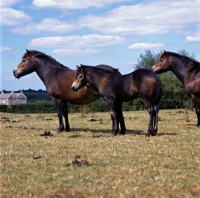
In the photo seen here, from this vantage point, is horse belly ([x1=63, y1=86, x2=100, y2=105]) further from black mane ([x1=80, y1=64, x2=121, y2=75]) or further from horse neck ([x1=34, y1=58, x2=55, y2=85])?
horse neck ([x1=34, y1=58, x2=55, y2=85])

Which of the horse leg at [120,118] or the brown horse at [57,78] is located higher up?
the brown horse at [57,78]

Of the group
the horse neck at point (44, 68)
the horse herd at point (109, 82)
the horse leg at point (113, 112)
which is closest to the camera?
the horse herd at point (109, 82)

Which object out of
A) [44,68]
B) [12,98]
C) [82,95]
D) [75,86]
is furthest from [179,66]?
[12,98]

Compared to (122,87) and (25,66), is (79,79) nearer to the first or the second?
(122,87)

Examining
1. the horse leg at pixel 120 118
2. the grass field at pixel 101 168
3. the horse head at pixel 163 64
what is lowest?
the grass field at pixel 101 168

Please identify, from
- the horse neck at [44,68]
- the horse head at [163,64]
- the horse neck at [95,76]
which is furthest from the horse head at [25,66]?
the horse head at [163,64]

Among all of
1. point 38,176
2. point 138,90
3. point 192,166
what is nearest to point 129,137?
point 138,90

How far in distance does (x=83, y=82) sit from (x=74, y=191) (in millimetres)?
7078

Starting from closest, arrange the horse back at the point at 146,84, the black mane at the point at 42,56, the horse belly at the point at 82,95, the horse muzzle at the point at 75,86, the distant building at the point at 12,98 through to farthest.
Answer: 1. the horse back at the point at 146,84
2. the horse muzzle at the point at 75,86
3. the horse belly at the point at 82,95
4. the black mane at the point at 42,56
5. the distant building at the point at 12,98

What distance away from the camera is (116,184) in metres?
6.21

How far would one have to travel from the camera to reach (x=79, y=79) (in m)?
12.6

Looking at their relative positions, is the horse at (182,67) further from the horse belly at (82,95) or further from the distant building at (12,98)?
the distant building at (12,98)

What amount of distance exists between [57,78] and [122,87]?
9.03ft

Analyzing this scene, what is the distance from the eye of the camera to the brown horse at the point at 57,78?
43.7 ft
